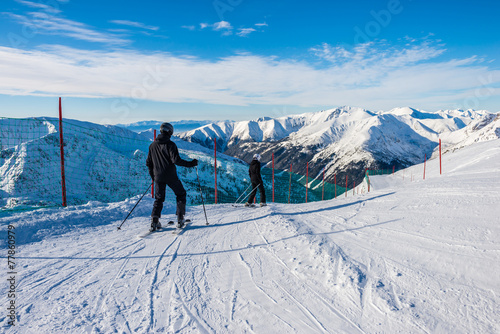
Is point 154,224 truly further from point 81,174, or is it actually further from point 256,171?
point 81,174

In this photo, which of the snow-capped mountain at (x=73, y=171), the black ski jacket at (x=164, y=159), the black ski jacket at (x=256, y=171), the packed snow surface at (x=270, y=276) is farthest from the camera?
the snow-capped mountain at (x=73, y=171)

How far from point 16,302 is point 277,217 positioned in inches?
202

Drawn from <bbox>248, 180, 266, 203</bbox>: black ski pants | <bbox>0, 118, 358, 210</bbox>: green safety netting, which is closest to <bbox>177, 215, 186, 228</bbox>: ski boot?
<bbox>248, 180, 266, 203</bbox>: black ski pants

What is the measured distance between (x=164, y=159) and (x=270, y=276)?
11.3 feet

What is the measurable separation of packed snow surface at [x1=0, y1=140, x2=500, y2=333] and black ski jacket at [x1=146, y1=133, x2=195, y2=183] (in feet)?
4.30

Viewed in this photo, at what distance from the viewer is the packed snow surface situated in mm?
2689

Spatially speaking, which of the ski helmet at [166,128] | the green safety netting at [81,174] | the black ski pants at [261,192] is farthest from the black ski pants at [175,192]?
the green safety netting at [81,174]

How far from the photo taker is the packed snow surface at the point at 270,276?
2.69 m

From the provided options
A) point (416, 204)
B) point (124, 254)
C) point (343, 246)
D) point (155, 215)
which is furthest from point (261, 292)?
point (416, 204)

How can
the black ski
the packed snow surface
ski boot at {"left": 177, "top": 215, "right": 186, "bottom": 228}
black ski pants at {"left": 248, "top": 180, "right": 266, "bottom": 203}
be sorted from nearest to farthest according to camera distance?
the packed snow surface < the black ski < ski boot at {"left": 177, "top": 215, "right": 186, "bottom": 228} < black ski pants at {"left": 248, "top": 180, "right": 266, "bottom": 203}

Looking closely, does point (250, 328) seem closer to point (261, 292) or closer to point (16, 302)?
point (261, 292)

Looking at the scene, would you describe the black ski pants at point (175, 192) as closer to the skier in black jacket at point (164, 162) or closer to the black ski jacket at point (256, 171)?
the skier in black jacket at point (164, 162)

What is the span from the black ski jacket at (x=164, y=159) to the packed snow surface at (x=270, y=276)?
1.31m

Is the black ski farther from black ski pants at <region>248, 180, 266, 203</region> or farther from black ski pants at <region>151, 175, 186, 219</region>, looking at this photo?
black ski pants at <region>248, 180, 266, 203</region>
